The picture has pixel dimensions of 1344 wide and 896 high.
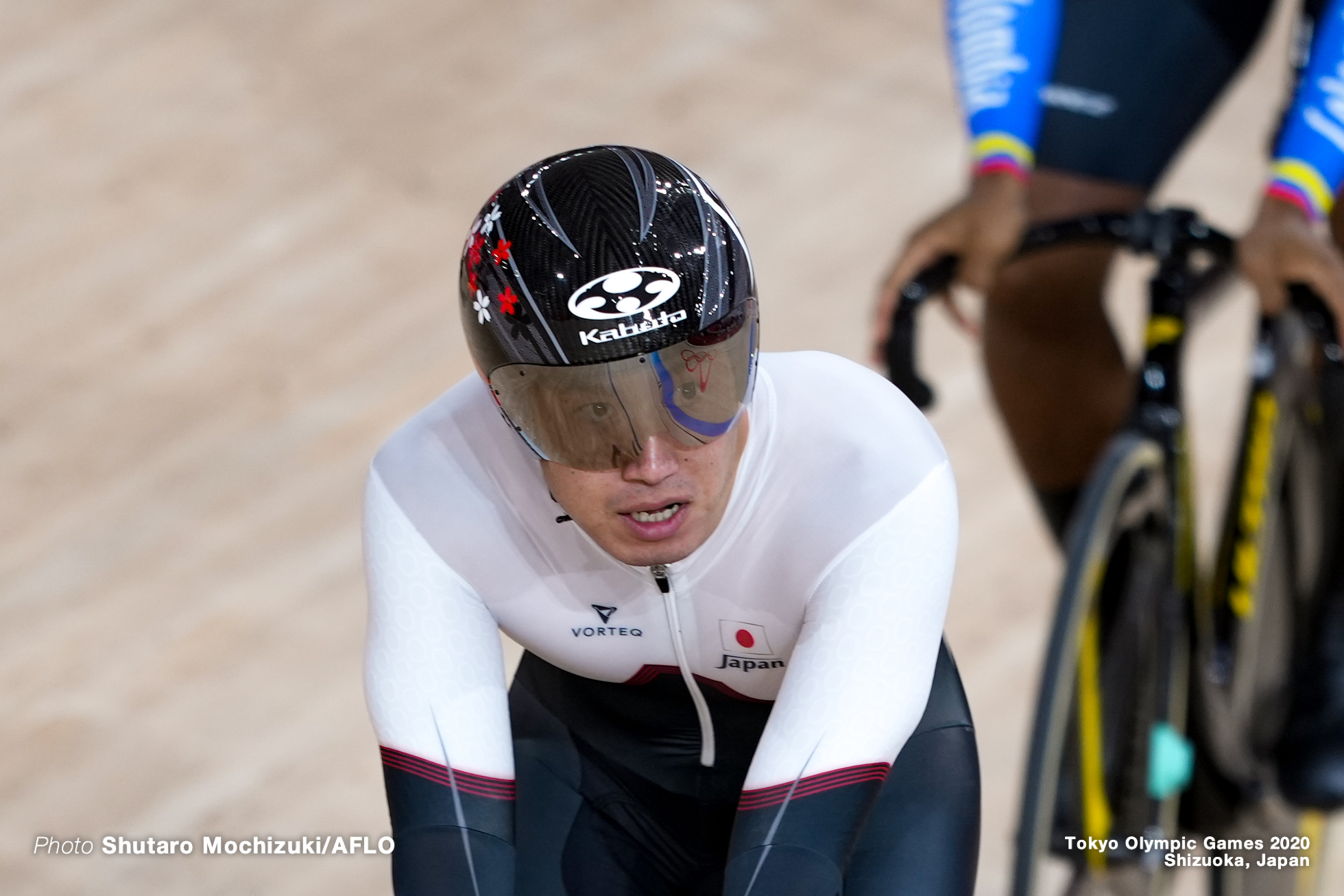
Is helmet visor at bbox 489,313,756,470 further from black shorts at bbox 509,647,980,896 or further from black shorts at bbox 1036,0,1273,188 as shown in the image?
black shorts at bbox 1036,0,1273,188

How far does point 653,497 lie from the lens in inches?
56.5

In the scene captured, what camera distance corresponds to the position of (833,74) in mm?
4859

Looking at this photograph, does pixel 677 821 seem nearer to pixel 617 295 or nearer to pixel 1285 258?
pixel 617 295

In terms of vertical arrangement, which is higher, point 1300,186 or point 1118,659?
point 1300,186

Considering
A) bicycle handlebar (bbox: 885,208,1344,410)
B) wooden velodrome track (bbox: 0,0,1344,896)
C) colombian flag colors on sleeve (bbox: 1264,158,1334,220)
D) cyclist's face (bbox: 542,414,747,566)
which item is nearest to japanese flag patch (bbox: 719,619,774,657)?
cyclist's face (bbox: 542,414,747,566)

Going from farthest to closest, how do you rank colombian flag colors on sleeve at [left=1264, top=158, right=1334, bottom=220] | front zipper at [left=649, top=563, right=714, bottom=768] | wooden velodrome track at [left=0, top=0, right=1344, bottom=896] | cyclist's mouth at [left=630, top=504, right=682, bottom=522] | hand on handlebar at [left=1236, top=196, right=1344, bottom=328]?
wooden velodrome track at [left=0, top=0, right=1344, bottom=896], colombian flag colors on sleeve at [left=1264, top=158, right=1334, bottom=220], hand on handlebar at [left=1236, top=196, right=1344, bottom=328], front zipper at [left=649, top=563, right=714, bottom=768], cyclist's mouth at [left=630, top=504, right=682, bottom=522]

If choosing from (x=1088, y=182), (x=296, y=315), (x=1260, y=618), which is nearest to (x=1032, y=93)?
(x=1088, y=182)

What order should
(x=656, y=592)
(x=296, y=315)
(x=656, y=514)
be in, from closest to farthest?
(x=656, y=514) < (x=656, y=592) < (x=296, y=315)

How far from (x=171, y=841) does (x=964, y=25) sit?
1764 mm

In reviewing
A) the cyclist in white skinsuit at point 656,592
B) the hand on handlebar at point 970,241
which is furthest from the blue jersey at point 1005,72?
the cyclist in white skinsuit at point 656,592

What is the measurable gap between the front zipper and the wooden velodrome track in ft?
4.53

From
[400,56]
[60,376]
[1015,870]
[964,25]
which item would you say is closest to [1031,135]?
[964,25]

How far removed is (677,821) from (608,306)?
2.18 feet

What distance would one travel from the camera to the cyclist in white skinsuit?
1.39m
